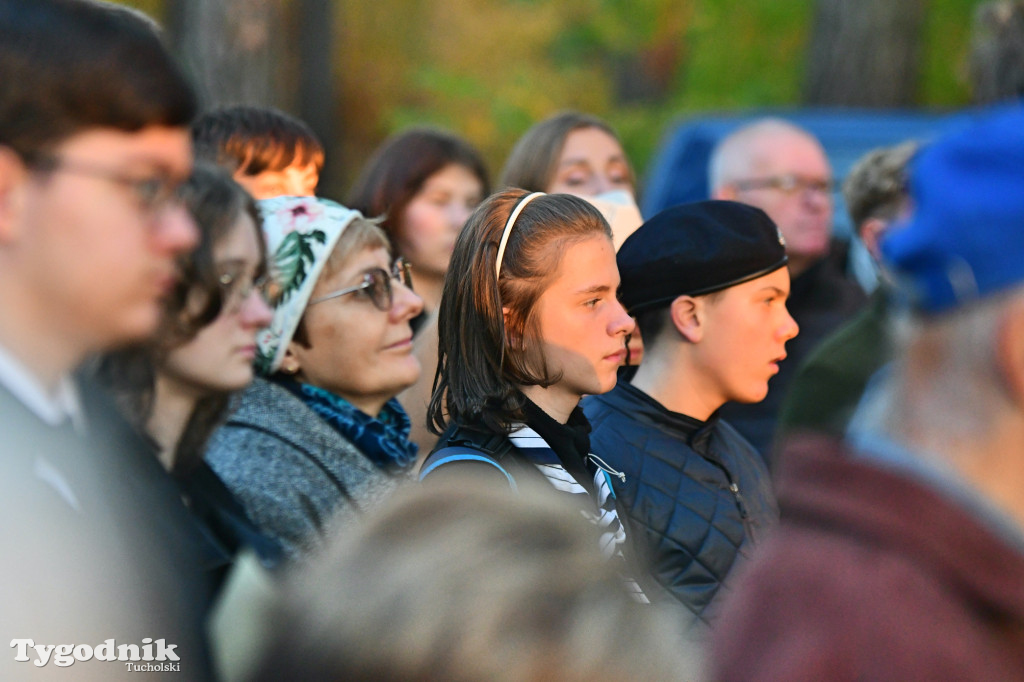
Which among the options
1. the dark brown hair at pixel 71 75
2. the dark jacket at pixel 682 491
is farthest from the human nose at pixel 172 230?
the dark jacket at pixel 682 491

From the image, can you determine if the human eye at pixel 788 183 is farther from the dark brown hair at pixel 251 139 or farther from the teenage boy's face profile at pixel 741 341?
the dark brown hair at pixel 251 139

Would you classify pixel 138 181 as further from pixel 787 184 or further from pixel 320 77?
pixel 320 77

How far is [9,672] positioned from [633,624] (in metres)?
0.80

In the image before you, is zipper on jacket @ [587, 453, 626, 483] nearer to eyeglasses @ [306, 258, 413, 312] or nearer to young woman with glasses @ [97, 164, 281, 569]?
eyeglasses @ [306, 258, 413, 312]

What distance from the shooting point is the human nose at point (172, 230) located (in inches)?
63.2

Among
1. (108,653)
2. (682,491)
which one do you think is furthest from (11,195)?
(682,491)

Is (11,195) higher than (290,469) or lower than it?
higher

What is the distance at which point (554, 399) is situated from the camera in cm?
275

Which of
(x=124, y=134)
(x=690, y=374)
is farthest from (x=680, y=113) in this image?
(x=124, y=134)

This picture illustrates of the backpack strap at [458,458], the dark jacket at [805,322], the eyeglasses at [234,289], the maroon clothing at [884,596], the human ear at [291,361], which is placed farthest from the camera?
the dark jacket at [805,322]

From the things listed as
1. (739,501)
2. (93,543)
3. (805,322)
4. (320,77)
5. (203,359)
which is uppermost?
(93,543)

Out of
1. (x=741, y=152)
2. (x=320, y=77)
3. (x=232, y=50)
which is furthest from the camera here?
(x=320, y=77)

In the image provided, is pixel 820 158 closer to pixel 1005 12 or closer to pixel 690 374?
pixel 1005 12

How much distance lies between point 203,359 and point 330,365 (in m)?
0.70
